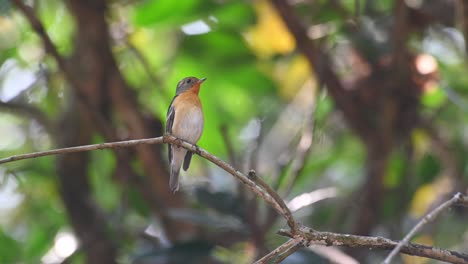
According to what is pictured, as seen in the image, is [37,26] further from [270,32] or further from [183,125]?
[270,32]

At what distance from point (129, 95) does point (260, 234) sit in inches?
60.5

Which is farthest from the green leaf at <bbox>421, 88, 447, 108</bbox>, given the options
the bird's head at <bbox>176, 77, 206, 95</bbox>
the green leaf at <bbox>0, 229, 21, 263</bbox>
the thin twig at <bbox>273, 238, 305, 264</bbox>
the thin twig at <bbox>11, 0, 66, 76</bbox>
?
the thin twig at <bbox>273, 238, 305, 264</bbox>

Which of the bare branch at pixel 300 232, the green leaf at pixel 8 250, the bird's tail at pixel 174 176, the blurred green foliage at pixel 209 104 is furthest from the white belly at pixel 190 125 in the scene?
the bare branch at pixel 300 232

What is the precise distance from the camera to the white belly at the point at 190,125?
488 cm

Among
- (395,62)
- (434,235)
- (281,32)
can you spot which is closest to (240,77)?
(281,32)

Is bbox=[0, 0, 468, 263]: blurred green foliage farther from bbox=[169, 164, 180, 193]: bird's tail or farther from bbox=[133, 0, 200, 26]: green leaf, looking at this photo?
bbox=[169, 164, 180, 193]: bird's tail

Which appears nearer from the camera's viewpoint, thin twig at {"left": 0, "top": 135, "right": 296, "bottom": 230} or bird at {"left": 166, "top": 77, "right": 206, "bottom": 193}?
thin twig at {"left": 0, "top": 135, "right": 296, "bottom": 230}

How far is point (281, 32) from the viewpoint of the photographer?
247 inches

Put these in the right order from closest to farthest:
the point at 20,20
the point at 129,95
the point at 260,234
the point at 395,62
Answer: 1. the point at 260,234
2. the point at 395,62
3. the point at 129,95
4. the point at 20,20

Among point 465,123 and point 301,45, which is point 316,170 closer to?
point 301,45

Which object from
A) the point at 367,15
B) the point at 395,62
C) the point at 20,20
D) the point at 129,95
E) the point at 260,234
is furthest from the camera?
the point at 20,20

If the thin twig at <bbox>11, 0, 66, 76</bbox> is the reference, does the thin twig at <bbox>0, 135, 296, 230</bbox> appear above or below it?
below

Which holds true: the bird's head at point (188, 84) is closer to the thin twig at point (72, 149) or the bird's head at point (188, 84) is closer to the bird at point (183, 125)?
the bird at point (183, 125)

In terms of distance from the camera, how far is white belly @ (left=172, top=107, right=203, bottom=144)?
488 cm
